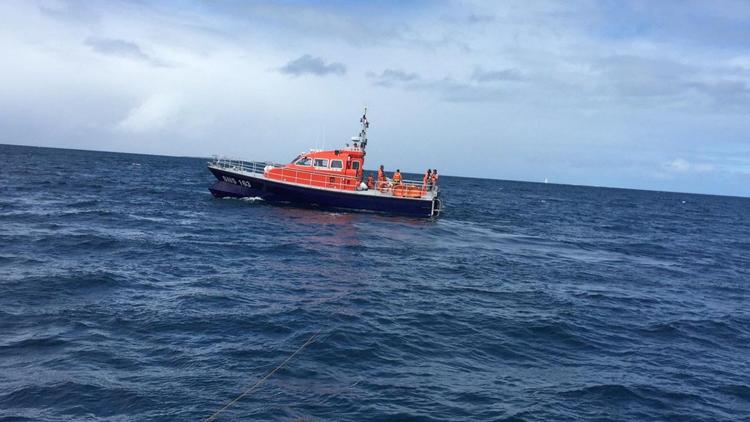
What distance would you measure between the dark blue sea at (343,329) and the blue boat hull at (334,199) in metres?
7.51

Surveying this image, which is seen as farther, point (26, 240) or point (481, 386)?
point (26, 240)

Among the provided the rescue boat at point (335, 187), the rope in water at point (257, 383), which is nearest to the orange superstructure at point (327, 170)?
the rescue boat at point (335, 187)

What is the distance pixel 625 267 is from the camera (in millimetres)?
23047

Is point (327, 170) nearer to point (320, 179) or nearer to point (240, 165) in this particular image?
point (320, 179)

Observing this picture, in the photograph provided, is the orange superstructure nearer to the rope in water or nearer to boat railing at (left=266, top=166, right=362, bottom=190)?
boat railing at (left=266, top=166, right=362, bottom=190)

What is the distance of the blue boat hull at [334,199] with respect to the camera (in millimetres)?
31219

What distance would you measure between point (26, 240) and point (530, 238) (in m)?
23.6

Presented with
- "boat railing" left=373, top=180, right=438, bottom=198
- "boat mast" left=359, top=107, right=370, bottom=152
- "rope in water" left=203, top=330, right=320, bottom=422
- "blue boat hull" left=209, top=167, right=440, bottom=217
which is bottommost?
"rope in water" left=203, top=330, right=320, bottom=422

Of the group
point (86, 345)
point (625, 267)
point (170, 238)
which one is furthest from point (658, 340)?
point (170, 238)

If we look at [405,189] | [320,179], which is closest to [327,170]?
[320,179]

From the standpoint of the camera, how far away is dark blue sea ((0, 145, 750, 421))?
8258 mm

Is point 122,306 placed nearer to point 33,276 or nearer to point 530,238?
point 33,276

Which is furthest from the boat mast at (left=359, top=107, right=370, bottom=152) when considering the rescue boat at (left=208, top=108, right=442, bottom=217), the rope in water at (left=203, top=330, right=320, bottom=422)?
the rope in water at (left=203, top=330, right=320, bottom=422)

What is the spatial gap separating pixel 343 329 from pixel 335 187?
67.3 ft
